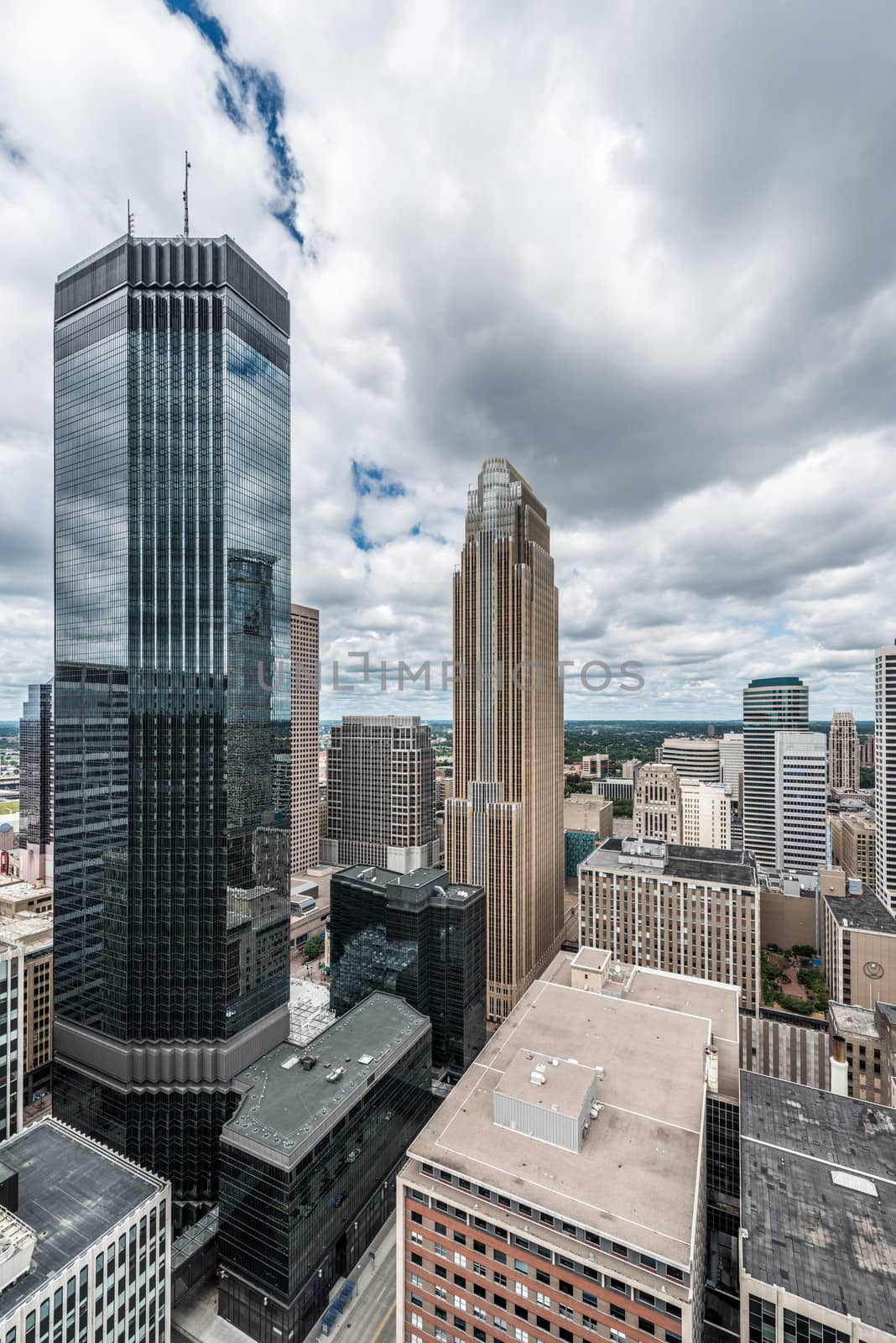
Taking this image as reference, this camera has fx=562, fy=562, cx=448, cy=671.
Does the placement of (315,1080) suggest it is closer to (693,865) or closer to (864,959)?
(693,865)

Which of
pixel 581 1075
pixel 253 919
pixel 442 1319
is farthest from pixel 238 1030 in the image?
pixel 581 1075

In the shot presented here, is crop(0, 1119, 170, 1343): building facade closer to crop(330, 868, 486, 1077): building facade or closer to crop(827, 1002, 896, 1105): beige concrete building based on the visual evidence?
crop(330, 868, 486, 1077): building facade

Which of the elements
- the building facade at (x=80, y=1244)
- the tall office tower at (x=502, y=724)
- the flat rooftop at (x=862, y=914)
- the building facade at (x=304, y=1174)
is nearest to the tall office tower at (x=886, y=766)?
the flat rooftop at (x=862, y=914)

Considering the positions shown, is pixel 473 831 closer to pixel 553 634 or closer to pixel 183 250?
pixel 553 634

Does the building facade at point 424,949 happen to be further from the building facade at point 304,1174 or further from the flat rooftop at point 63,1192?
the flat rooftop at point 63,1192

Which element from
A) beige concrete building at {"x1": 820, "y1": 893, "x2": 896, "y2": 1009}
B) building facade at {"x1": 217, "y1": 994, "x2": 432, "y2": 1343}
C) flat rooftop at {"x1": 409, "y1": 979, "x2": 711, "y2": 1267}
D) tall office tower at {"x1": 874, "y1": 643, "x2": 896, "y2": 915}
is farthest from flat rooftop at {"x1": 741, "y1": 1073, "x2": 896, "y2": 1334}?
tall office tower at {"x1": 874, "y1": 643, "x2": 896, "y2": 915}

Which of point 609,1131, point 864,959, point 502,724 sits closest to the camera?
point 609,1131

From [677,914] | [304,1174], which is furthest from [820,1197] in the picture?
[677,914]
